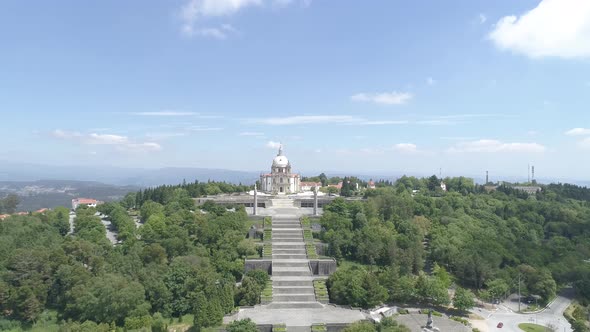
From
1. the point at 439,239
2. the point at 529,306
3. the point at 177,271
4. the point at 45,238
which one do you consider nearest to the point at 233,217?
the point at 177,271

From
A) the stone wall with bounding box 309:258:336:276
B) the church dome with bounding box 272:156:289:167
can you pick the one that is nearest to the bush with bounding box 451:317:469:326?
the stone wall with bounding box 309:258:336:276

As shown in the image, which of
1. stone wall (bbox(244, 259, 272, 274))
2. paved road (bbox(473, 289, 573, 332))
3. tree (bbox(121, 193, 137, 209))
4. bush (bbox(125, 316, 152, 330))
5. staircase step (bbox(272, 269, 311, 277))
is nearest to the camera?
bush (bbox(125, 316, 152, 330))

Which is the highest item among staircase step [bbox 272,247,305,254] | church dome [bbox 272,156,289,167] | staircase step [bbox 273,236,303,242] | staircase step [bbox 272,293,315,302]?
church dome [bbox 272,156,289,167]

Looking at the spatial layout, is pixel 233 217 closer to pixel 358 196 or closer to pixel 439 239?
pixel 439 239

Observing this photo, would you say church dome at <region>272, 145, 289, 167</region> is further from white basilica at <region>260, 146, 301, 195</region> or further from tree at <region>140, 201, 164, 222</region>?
tree at <region>140, 201, 164, 222</region>

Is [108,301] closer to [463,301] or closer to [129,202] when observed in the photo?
[463,301]

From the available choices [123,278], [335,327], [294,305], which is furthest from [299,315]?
[123,278]
